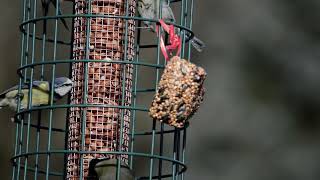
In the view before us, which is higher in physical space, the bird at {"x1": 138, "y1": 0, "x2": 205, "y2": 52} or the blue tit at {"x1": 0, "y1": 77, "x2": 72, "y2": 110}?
the bird at {"x1": 138, "y1": 0, "x2": 205, "y2": 52}

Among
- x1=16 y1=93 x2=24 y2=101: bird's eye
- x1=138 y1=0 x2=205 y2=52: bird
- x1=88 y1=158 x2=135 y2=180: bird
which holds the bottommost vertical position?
x1=88 y1=158 x2=135 y2=180: bird

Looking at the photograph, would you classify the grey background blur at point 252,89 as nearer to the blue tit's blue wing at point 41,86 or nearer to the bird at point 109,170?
the blue tit's blue wing at point 41,86

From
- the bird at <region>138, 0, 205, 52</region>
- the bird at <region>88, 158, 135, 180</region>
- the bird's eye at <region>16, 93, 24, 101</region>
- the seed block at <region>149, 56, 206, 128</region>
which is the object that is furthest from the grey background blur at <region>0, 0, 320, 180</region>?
the seed block at <region>149, 56, 206, 128</region>

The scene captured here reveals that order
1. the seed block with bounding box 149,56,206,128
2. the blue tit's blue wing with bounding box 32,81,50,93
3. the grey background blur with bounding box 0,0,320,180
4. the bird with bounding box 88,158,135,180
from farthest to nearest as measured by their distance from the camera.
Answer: the grey background blur with bounding box 0,0,320,180 → the blue tit's blue wing with bounding box 32,81,50,93 → the bird with bounding box 88,158,135,180 → the seed block with bounding box 149,56,206,128

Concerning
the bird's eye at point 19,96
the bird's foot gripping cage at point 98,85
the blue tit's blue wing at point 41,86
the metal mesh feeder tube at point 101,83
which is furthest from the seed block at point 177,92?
the bird's eye at point 19,96

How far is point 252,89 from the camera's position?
17719 millimetres

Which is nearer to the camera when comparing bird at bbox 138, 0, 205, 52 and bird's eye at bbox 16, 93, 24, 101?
bird's eye at bbox 16, 93, 24, 101

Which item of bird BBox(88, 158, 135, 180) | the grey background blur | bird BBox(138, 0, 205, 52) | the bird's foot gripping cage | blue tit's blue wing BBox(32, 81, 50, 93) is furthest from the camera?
the grey background blur

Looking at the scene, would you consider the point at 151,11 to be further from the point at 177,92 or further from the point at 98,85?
the point at 177,92

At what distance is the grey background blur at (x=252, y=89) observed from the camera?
1711cm

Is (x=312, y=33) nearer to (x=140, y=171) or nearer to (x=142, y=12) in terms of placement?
(x=140, y=171)

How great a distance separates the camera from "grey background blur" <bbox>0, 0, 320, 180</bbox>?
1711cm

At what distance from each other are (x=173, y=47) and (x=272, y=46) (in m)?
8.76

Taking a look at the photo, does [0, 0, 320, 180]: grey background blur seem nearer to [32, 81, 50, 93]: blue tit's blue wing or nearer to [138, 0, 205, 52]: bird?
[138, 0, 205, 52]: bird
